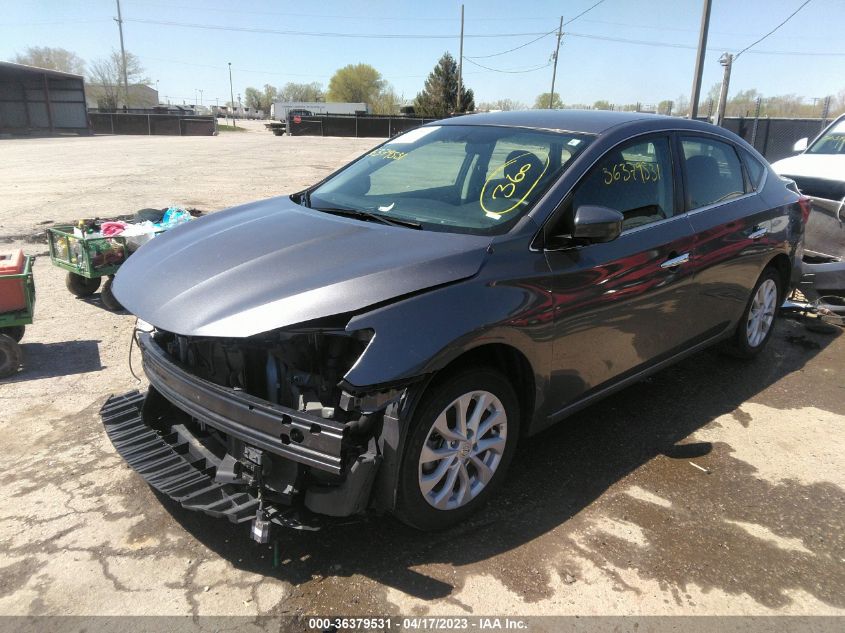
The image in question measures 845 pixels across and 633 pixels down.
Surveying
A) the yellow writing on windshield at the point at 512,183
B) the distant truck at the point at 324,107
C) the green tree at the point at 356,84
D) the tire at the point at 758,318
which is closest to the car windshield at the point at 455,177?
the yellow writing on windshield at the point at 512,183

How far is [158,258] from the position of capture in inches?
121

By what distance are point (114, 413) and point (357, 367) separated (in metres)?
1.70

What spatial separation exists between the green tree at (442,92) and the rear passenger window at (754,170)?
62.3 meters

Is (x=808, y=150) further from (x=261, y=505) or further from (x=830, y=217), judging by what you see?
(x=261, y=505)

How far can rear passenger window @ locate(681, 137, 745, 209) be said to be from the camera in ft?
12.9

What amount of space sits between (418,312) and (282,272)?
2.03ft

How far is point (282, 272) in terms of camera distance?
2615mm

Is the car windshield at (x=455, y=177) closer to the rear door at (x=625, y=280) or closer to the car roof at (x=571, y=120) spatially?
the car roof at (x=571, y=120)

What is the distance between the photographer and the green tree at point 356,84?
109 meters

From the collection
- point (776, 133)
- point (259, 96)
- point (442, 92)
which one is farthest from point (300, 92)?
point (776, 133)

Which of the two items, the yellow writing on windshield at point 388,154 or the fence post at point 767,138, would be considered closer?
the yellow writing on windshield at point 388,154

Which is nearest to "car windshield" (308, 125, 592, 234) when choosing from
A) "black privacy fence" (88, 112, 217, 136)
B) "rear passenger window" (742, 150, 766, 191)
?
"rear passenger window" (742, 150, 766, 191)

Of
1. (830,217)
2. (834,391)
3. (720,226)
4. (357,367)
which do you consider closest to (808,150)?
(830,217)

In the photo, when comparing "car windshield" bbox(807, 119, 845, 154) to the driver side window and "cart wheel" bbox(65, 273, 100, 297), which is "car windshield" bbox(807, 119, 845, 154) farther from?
"cart wheel" bbox(65, 273, 100, 297)
